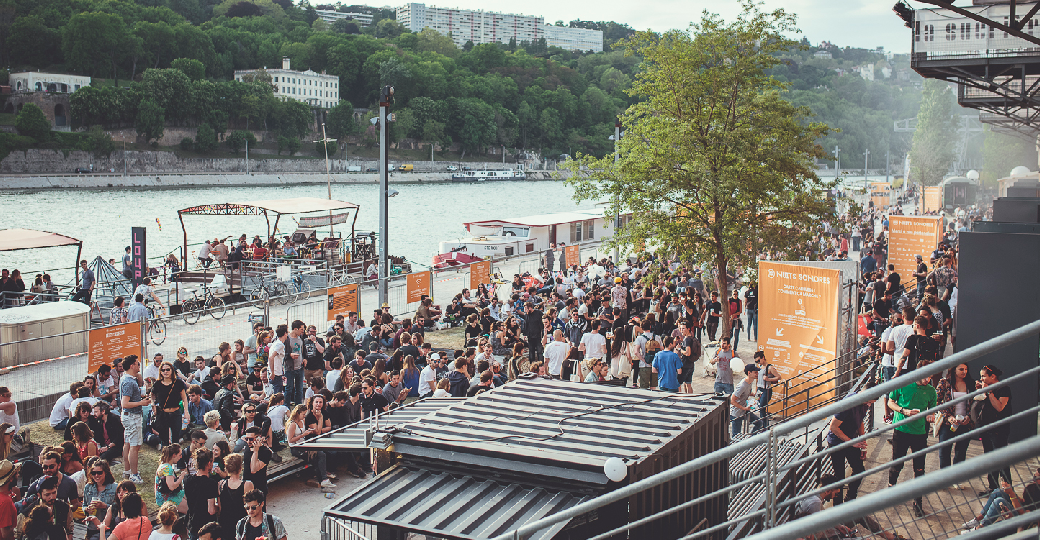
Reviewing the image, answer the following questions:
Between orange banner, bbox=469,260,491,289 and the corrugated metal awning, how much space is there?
1856 cm

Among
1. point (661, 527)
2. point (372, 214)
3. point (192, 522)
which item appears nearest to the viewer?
point (661, 527)

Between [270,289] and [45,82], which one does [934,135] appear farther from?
[45,82]

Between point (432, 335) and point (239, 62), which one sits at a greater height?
point (239, 62)

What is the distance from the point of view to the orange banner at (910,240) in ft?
68.0

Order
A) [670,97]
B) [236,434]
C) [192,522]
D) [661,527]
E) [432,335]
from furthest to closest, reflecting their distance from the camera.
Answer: [432,335] < [670,97] < [236,434] < [192,522] < [661,527]

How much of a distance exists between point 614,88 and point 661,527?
19488 cm

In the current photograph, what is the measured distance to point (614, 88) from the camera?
194000mm

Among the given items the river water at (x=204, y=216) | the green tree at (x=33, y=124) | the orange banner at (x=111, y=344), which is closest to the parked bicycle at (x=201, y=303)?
the orange banner at (x=111, y=344)

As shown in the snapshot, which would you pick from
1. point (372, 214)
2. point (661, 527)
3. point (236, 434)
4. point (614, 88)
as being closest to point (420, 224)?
point (372, 214)

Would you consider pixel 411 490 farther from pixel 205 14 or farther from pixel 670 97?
pixel 205 14

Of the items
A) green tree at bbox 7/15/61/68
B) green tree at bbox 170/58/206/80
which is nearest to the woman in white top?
green tree at bbox 170/58/206/80

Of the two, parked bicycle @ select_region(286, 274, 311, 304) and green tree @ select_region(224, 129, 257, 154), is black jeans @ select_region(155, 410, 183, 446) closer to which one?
parked bicycle @ select_region(286, 274, 311, 304)

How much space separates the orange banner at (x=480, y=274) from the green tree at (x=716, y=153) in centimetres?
626

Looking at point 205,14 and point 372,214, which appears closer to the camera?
point 372,214
